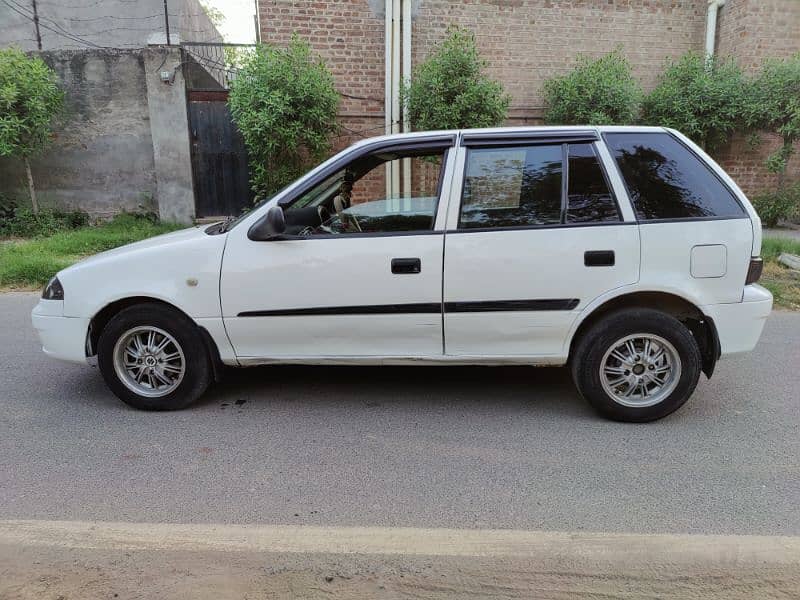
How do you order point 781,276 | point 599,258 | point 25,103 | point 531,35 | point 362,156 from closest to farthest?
point 599,258 → point 362,156 → point 781,276 → point 25,103 → point 531,35

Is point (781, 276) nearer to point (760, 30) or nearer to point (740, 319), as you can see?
point (740, 319)

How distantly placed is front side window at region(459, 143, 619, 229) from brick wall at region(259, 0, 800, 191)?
24.3 feet

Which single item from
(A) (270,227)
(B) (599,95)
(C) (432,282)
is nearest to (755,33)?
(B) (599,95)

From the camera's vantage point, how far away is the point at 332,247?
378 centimetres

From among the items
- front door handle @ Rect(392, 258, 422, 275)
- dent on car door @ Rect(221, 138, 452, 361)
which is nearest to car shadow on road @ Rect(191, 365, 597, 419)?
dent on car door @ Rect(221, 138, 452, 361)

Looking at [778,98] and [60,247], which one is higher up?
[778,98]

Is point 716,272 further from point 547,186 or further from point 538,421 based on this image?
point 538,421

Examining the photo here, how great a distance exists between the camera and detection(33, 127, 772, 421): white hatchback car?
12.2 feet

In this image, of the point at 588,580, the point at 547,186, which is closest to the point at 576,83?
the point at 547,186

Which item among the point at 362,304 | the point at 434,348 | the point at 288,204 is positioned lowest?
the point at 434,348

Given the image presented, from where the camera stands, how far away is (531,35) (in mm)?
11062

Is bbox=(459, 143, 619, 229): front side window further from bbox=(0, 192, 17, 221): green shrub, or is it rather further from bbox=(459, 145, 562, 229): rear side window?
bbox=(0, 192, 17, 221): green shrub

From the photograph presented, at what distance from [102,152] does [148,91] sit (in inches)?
59.7

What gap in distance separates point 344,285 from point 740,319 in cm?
253
